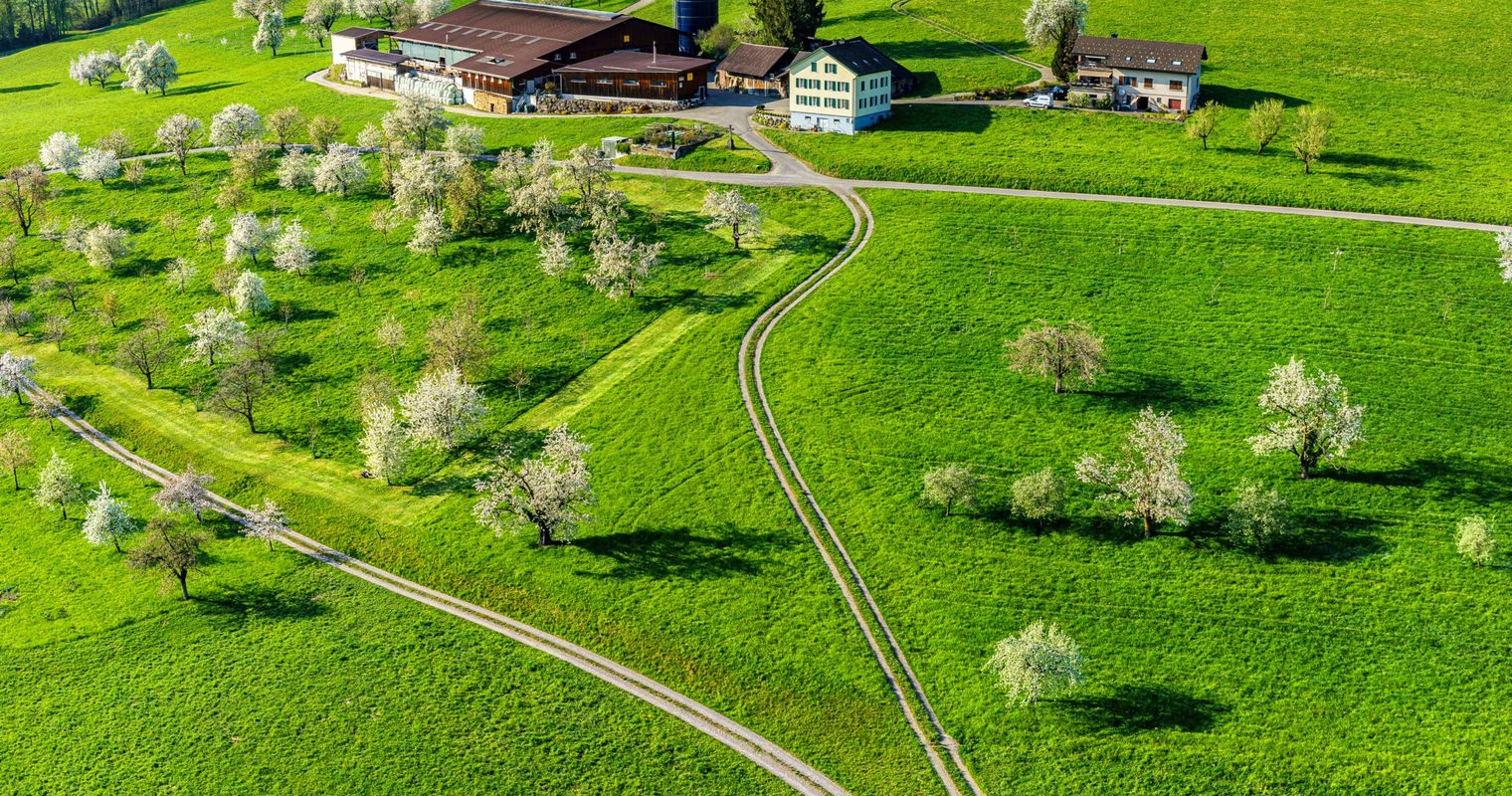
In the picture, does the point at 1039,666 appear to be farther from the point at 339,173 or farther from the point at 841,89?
the point at 339,173

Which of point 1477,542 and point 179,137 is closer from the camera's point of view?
point 1477,542

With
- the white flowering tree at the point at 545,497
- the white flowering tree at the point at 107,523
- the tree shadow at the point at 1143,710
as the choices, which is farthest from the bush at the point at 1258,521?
the white flowering tree at the point at 107,523

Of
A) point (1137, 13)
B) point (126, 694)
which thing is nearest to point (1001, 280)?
point (126, 694)

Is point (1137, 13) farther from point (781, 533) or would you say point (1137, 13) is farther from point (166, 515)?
point (166, 515)

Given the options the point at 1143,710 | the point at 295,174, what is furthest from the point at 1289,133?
the point at 295,174

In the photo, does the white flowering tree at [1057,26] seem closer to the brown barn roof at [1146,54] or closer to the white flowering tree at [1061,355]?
the brown barn roof at [1146,54]

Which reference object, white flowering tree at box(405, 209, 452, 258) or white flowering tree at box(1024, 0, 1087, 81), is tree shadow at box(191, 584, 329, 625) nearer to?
white flowering tree at box(405, 209, 452, 258)
